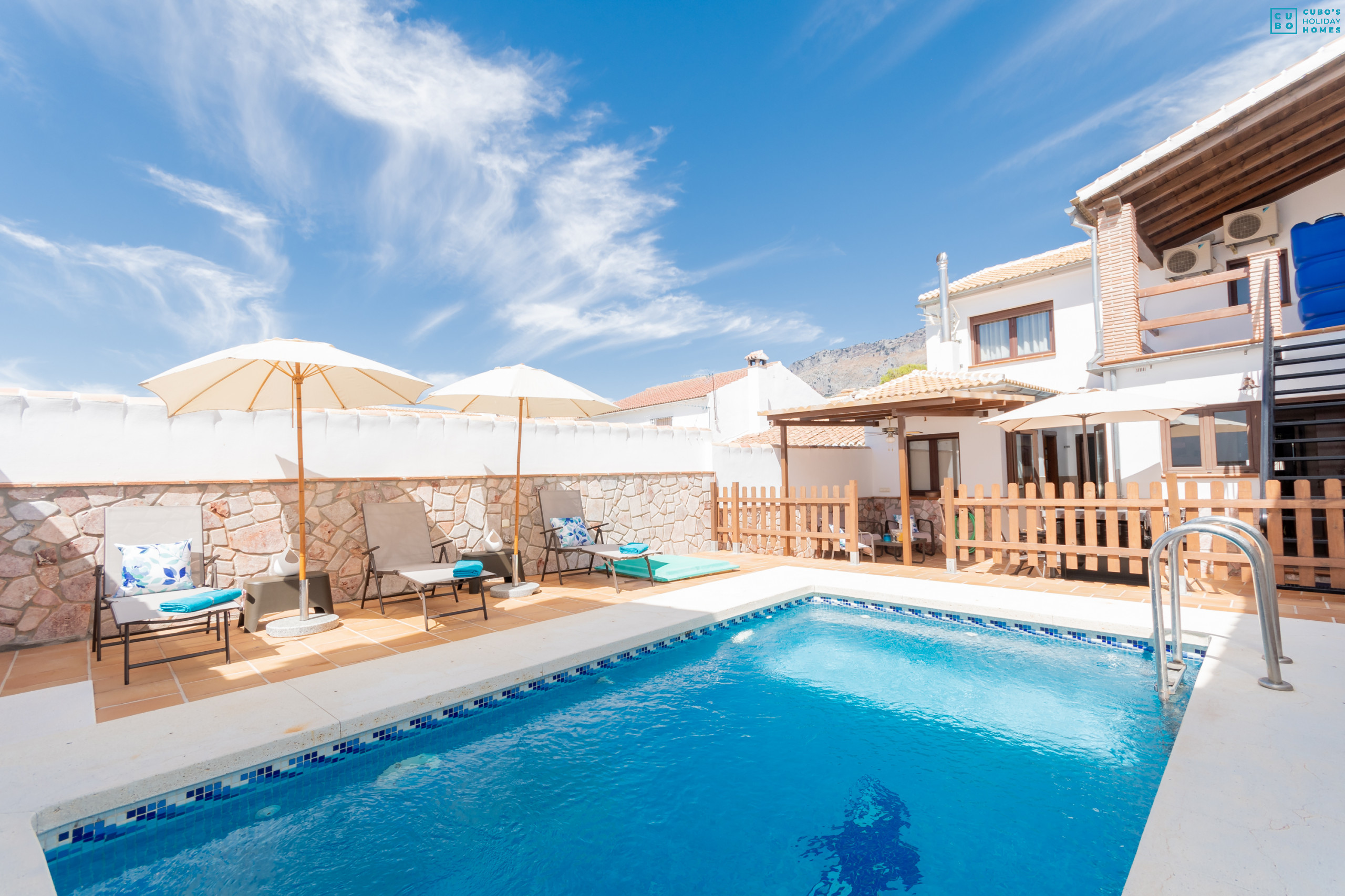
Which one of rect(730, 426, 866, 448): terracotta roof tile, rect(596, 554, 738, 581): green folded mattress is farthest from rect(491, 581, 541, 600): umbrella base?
rect(730, 426, 866, 448): terracotta roof tile

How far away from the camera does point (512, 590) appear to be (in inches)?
292

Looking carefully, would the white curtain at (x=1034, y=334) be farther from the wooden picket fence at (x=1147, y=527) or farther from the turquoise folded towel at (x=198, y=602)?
the turquoise folded towel at (x=198, y=602)

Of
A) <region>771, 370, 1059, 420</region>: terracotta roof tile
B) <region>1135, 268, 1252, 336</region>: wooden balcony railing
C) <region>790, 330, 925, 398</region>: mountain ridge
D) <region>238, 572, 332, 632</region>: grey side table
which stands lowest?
<region>238, 572, 332, 632</region>: grey side table

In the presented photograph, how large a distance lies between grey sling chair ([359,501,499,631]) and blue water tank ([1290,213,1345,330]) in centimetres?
1193

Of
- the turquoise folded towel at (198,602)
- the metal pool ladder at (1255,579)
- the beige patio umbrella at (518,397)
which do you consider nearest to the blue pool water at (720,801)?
the metal pool ladder at (1255,579)

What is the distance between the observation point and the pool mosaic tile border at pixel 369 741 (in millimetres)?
2703

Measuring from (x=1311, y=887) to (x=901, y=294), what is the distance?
1228 inches

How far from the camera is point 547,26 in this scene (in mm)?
12789

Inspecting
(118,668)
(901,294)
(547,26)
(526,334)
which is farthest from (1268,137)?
(526,334)

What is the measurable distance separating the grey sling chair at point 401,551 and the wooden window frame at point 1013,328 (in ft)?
40.3

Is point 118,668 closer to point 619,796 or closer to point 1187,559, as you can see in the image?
point 619,796

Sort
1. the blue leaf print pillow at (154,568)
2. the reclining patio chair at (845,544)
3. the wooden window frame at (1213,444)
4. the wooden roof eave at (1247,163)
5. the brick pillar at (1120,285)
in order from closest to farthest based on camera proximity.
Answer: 1. the blue leaf print pillow at (154,568)
2. the wooden roof eave at (1247,163)
3. the wooden window frame at (1213,444)
4. the brick pillar at (1120,285)
5. the reclining patio chair at (845,544)

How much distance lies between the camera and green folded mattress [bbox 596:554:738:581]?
8406 millimetres

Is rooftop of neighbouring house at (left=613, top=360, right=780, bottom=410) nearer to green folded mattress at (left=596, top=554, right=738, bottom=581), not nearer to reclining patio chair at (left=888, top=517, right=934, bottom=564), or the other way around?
reclining patio chair at (left=888, top=517, right=934, bottom=564)
